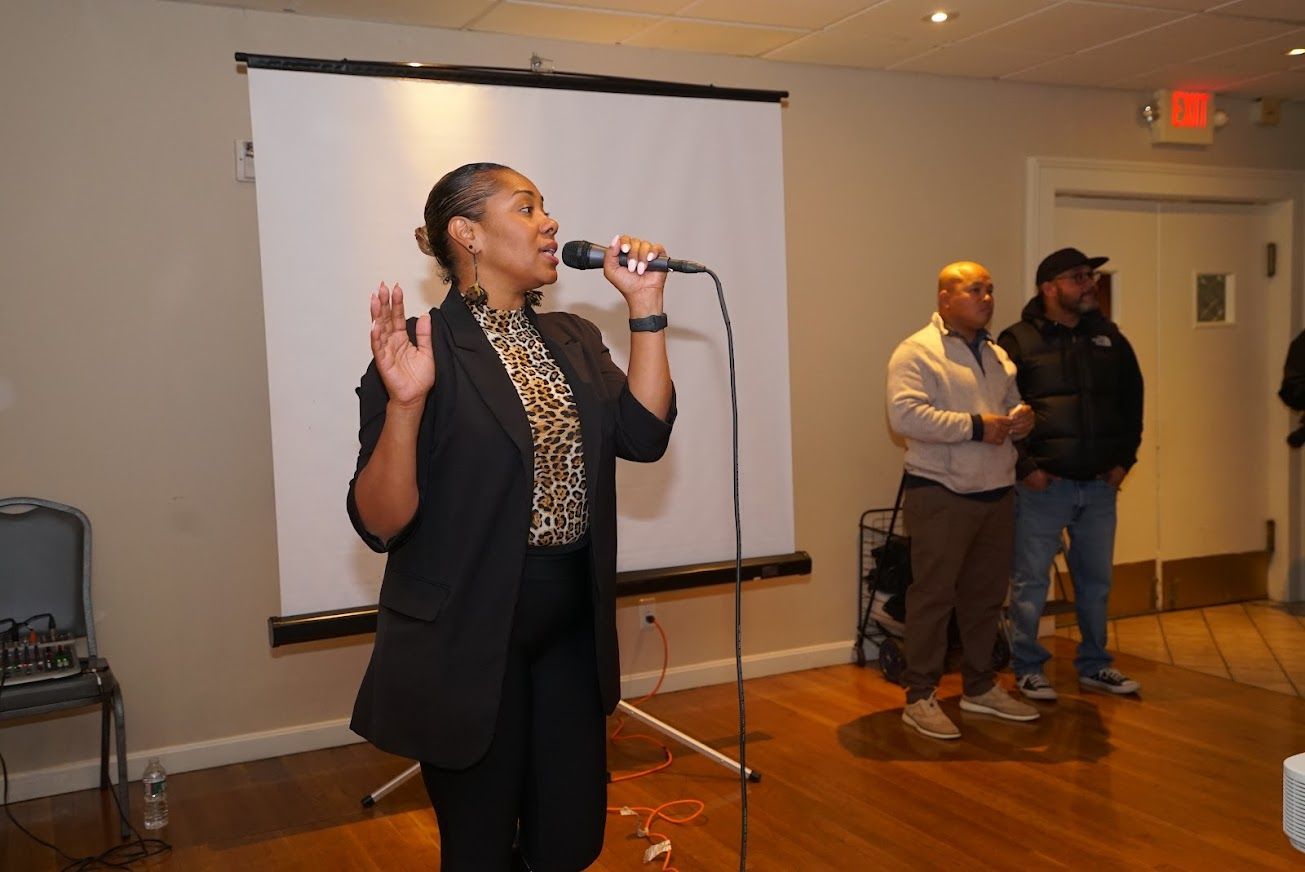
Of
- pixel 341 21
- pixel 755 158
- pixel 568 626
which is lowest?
pixel 568 626

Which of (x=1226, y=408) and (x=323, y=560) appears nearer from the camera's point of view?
(x=323, y=560)

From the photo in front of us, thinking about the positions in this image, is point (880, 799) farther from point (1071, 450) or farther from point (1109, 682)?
point (1071, 450)

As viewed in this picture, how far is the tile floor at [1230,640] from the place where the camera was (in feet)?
15.2

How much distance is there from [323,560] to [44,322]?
3.93 ft

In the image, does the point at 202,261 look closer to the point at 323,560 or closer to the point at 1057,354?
the point at 323,560

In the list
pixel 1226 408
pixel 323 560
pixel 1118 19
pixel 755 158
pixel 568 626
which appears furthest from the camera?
pixel 1226 408

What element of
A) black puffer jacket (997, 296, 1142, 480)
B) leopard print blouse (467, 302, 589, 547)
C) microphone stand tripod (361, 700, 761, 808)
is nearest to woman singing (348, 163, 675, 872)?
leopard print blouse (467, 302, 589, 547)

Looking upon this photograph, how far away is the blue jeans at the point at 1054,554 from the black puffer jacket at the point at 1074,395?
0.12 m

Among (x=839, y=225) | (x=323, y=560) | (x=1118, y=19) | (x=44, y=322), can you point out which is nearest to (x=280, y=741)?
(x=323, y=560)

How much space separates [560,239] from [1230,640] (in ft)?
11.9

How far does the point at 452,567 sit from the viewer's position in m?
1.74

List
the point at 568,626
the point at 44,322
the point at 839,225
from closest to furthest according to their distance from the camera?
the point at 568,626
the point at 44,322
the point at 839,225

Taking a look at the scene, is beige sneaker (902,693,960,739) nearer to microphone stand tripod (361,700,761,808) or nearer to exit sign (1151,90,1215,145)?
microphone stand tripod (361,700,761,808)

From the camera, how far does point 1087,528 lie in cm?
440
